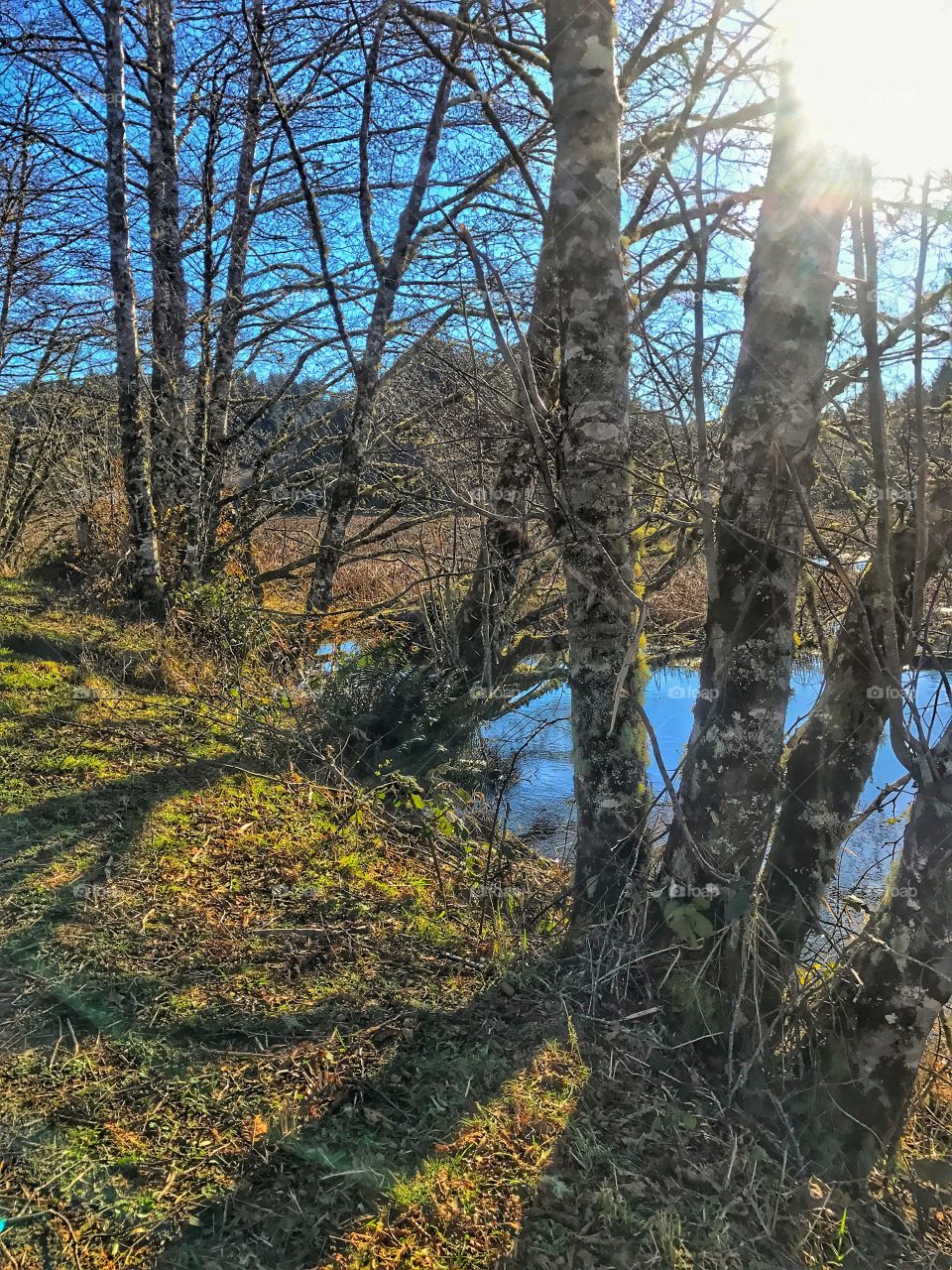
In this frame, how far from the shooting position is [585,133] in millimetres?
2717

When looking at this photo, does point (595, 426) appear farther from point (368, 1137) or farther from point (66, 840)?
point (66, 840)

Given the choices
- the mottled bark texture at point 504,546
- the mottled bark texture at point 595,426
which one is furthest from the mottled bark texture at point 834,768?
the mottled bark texture at point 504,546

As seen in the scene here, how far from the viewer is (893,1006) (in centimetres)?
217

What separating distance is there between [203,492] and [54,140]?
495 cm

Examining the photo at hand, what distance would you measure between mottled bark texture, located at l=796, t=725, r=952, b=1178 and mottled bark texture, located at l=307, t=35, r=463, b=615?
574cm

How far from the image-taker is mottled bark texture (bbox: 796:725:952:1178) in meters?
2.11

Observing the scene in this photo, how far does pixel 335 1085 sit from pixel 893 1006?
5.41 feet

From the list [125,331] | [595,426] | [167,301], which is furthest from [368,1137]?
[167,301]

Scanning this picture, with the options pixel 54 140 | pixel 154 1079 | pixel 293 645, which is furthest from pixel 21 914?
pixel 54 140

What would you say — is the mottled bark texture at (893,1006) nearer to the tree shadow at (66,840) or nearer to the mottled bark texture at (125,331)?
the tree shadow at (66,840)

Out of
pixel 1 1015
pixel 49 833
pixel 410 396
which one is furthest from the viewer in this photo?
pixel 410 396

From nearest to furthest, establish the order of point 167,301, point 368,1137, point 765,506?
point 368,1137 < point 765,506 < point 167,301

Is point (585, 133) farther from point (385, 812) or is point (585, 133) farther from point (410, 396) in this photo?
point (410, 396)

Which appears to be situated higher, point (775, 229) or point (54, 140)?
point (54, 140)
